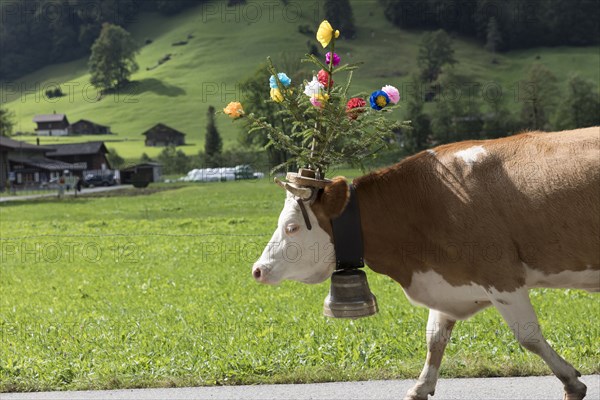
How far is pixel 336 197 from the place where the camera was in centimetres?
562

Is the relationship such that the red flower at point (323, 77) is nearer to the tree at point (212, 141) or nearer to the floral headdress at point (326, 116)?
the floral headdress at point (326, 116)

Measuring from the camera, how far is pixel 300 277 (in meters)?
5.79

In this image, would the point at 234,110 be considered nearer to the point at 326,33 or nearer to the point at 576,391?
the point at 326,33

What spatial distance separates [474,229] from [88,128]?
500ft

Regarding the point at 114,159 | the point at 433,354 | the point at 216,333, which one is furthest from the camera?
the point at 114,159

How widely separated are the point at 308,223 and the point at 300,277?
0.43 meters

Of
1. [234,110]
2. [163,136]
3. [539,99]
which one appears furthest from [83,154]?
[234,110]

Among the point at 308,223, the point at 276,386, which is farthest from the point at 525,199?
the point at 276,386

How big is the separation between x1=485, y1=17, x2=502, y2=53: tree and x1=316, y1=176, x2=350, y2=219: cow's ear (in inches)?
7688

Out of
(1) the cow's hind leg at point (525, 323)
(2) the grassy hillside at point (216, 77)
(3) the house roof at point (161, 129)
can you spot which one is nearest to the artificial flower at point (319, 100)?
(1) the cow's hind leg at point (525, 323)

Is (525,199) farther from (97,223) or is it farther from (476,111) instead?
(476,111)

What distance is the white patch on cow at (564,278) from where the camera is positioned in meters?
5.38

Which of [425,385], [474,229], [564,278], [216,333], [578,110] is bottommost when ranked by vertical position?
[216,333]

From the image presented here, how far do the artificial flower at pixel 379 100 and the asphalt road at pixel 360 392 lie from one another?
2.40 meters
